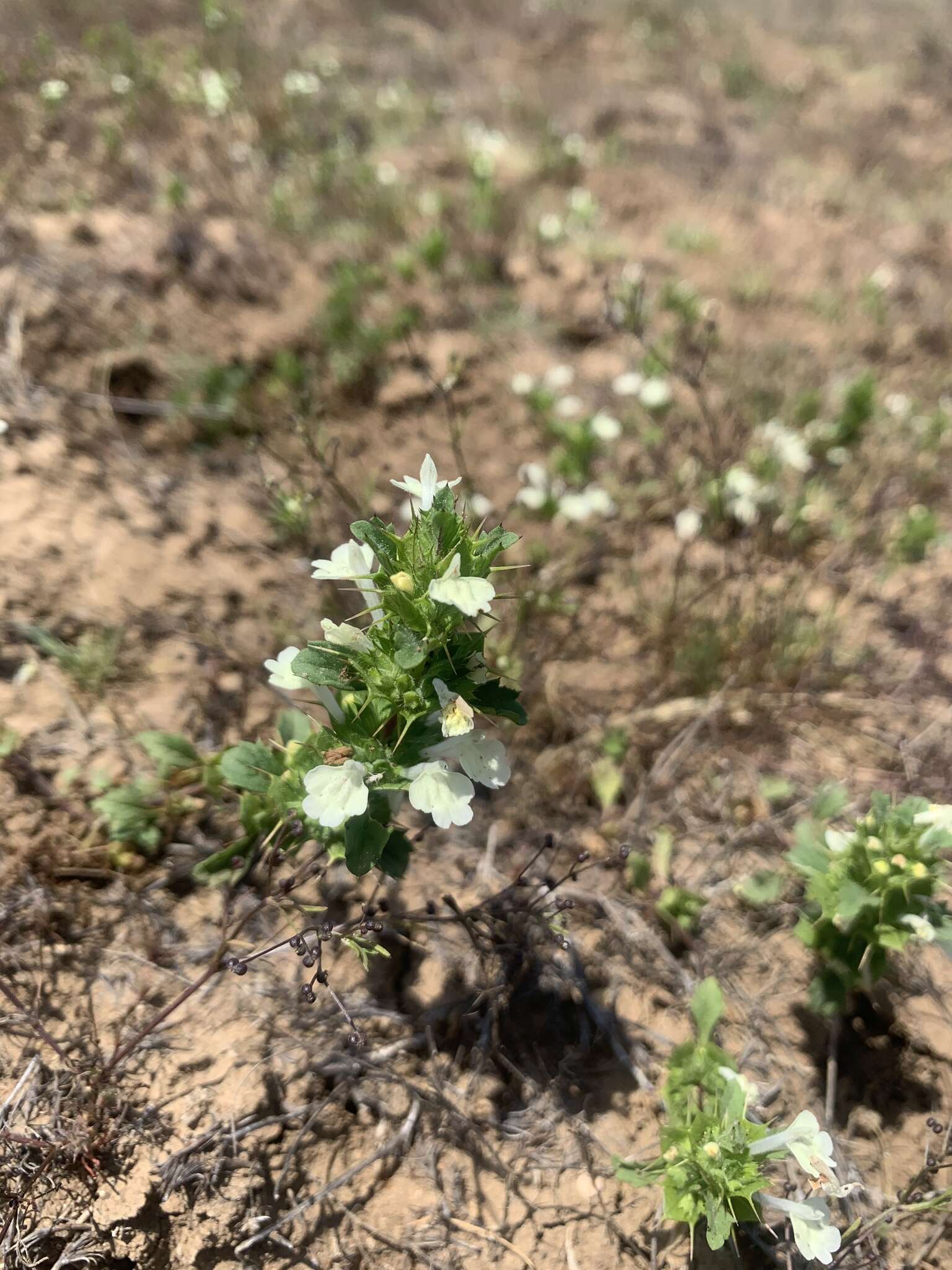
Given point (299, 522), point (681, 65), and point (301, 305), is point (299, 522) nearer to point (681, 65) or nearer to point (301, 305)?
point (301, 305)

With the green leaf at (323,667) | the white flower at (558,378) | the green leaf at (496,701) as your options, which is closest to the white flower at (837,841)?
the green leaf at (496,701)

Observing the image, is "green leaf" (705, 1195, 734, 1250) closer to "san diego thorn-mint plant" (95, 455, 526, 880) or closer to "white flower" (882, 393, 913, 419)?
"san diego thorn-mint plant" (95, 455, 526, 880)

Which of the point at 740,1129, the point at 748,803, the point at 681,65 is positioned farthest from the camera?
the point at 681,65

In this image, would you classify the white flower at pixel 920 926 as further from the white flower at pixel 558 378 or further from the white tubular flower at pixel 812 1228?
the white flower at pixel 558 378

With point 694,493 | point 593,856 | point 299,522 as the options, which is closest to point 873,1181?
point 593,856

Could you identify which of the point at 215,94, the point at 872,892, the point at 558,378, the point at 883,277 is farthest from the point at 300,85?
the point at 872,892

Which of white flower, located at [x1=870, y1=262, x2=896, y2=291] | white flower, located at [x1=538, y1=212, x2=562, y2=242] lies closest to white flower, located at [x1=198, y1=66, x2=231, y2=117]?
white flower, located at [x1=538, y1=212, x2=562, y2=242]
